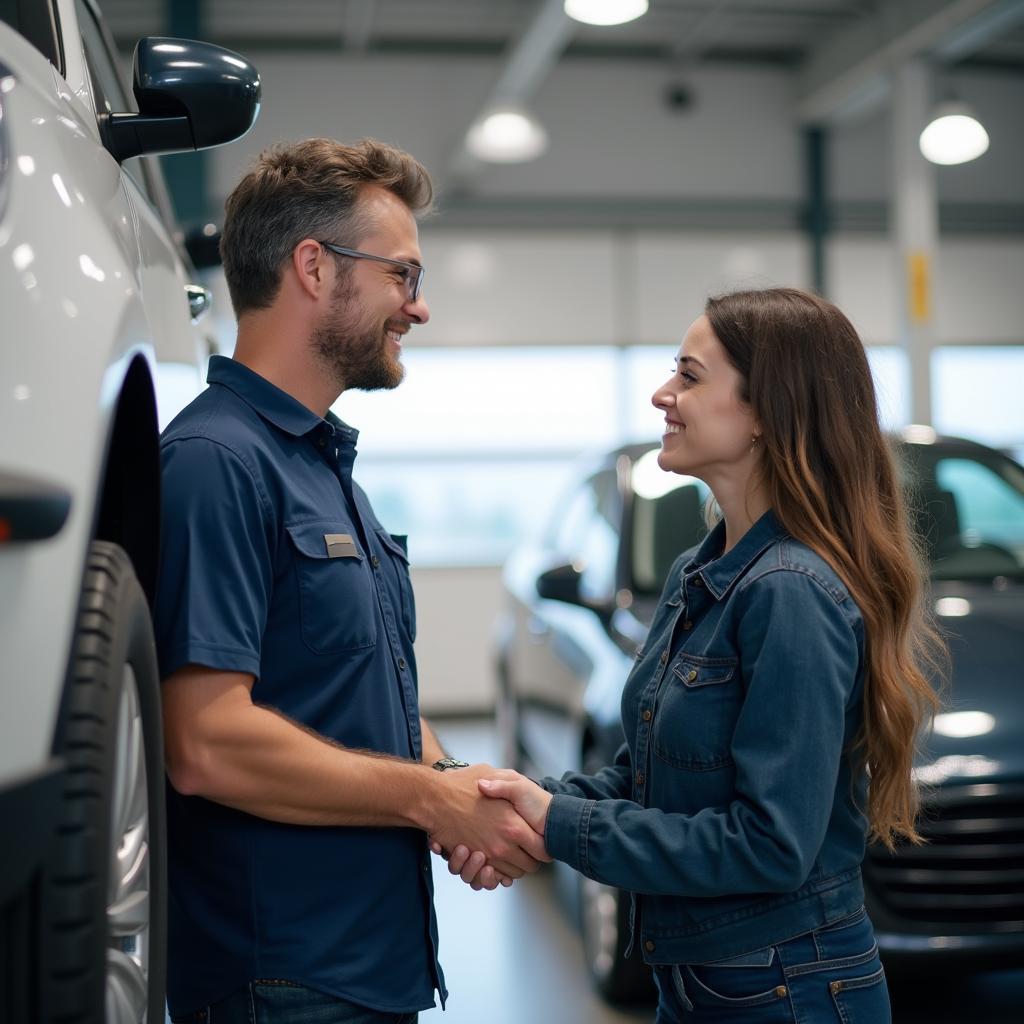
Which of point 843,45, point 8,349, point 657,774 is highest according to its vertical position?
point 843,45

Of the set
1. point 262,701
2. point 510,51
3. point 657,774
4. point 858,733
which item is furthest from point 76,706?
point 510,51

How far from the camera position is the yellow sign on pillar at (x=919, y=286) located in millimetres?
7035

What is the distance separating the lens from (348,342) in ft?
5.39

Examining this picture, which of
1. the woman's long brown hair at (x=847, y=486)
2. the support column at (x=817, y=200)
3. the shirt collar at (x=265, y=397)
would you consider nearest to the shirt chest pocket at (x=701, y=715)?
the woman's long brown hair at (x=847, y=486)

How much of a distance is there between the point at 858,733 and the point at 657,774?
0.82 feet

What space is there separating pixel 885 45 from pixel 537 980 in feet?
21.1

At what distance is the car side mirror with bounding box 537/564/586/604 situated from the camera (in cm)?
347

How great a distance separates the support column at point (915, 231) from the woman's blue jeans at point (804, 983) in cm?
598

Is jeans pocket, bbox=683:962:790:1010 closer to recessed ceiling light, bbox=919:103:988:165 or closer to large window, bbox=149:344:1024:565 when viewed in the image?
recessed ceiling light, bbox=919:103:988:165

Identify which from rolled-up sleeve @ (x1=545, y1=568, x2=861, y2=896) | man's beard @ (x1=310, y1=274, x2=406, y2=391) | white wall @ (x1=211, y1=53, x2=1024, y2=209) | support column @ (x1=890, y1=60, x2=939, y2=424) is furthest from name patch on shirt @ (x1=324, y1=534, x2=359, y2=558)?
white wall @ (x1=211, y1=53, x2=1024, y2=209)

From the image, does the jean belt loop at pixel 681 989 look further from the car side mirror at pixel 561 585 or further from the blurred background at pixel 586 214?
the blurred background at pixel 586 214

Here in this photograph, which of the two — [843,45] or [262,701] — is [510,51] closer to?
[843,45]

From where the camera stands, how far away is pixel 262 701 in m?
1.43

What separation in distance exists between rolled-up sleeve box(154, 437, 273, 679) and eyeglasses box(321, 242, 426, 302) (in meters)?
0.37
